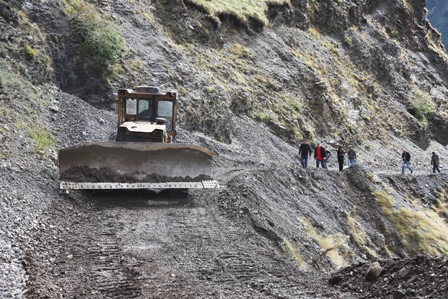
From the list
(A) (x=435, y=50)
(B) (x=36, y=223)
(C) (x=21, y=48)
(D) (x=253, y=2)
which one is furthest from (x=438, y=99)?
(B) (x=36, y=223)

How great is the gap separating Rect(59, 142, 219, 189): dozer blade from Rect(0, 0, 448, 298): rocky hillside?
0.49 meters

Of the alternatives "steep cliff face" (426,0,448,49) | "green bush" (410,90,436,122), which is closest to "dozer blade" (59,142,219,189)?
"green bush" (410,90,436,122)

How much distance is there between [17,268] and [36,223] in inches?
90.5

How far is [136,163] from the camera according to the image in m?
14.0

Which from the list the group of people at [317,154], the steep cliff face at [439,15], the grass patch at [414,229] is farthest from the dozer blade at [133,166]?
the steep cliff face at [439,15]

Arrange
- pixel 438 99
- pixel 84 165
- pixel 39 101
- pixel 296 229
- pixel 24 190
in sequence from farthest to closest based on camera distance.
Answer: pixel 438 99, pixel 39 101, pixel 296 229, pixel 84 165, pixel 24 190

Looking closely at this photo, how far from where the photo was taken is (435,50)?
57562 millimetres

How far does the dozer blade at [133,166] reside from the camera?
1354 cm

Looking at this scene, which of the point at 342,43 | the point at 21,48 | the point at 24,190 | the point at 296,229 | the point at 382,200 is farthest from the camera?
the point at 342,43

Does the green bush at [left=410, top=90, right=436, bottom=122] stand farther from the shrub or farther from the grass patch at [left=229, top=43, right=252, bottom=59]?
the shrub

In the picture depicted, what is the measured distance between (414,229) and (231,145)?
365 inches

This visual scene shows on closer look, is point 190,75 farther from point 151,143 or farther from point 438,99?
point 438,99

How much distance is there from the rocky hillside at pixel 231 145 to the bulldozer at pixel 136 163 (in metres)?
0.49

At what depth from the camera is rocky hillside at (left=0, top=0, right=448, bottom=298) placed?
8672mm
